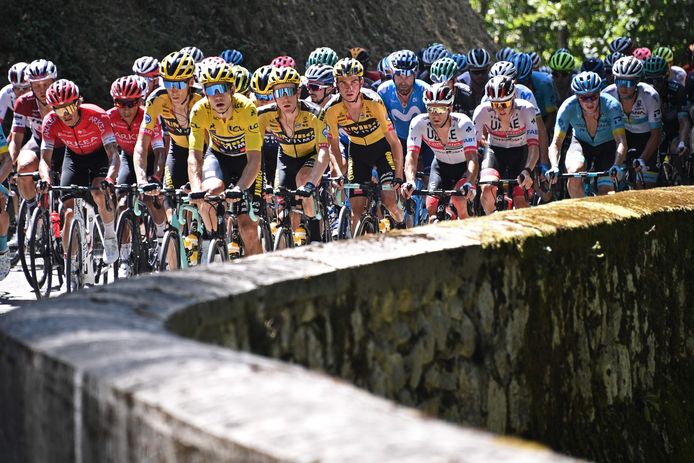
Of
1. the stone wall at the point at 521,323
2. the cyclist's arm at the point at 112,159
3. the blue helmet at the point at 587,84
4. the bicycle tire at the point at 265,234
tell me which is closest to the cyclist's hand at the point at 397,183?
the bicycle tire at the point at 265,234

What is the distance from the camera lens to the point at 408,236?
5.90 metres

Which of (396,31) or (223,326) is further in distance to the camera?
(396,31)

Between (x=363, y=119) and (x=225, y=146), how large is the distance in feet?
9.38

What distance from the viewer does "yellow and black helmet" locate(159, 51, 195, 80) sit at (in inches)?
491

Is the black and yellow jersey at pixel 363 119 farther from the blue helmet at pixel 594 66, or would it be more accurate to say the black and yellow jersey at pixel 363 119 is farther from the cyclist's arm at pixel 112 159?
the blue helmet at pixel 594 66

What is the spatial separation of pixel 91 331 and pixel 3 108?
12499mm

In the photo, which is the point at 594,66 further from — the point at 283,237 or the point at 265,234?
the point at 265,234

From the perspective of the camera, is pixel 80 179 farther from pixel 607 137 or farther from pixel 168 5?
pixel 168 5

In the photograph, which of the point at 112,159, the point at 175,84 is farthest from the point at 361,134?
the point at 112,159

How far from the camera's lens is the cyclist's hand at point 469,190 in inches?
512

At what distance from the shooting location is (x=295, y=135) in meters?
13.3

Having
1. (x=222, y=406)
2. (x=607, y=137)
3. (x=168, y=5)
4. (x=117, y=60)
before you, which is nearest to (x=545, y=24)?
(x=168, y=5)

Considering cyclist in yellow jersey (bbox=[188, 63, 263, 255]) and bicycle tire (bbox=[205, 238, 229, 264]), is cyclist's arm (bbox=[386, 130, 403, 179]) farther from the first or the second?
bicycle tire (bbox=[205, 238, 229, 264])

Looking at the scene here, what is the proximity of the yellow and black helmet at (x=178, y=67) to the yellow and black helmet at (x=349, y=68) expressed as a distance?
1.84 m
